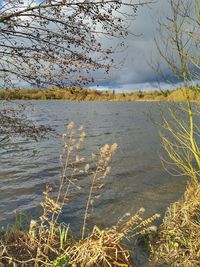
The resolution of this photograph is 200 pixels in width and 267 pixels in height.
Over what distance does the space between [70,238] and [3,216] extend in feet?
12.6

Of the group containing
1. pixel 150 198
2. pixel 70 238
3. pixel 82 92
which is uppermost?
pixel 82 92

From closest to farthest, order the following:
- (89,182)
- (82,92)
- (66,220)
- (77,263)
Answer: (77,263)
(82,92)
(66,220)
(89,182)

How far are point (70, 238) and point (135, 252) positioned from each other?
1.26 meters

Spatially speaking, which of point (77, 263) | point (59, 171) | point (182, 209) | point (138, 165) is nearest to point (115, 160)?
point (138, 165)

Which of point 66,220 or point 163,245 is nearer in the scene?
point 163,245

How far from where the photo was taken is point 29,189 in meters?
11.8

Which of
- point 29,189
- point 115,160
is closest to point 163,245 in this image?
point 29,189

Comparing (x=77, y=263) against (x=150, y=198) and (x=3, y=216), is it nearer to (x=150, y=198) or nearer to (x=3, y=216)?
(x=3, y=216)

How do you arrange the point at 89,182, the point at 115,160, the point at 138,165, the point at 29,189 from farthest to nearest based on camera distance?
the point at 115,160 → the point at 138,165 → the point at 89,182 → the point at 29,189

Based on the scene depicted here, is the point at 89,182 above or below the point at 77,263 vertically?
below

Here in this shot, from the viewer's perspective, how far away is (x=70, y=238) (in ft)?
19.1

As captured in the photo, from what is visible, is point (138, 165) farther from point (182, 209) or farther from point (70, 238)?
point (70, 238)

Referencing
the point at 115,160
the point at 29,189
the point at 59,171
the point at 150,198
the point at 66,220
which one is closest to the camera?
the point at 66,220

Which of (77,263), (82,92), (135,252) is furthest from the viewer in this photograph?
(82,92)
